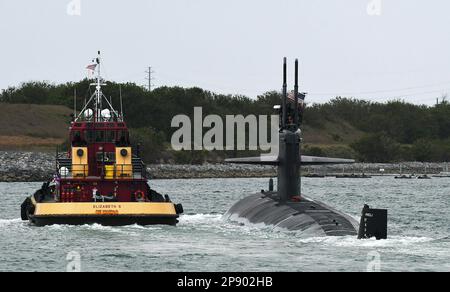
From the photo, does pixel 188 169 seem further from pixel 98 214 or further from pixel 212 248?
pixel 212 248

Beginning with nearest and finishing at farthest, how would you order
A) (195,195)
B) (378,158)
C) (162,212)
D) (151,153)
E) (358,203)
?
(162,212)
(358,203)
(195,195)
(151,153)
(378,158)

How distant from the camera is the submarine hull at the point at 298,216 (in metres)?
34.6

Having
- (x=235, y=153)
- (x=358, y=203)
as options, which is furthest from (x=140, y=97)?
(x=358, y=203)

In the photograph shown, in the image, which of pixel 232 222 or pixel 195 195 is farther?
pixel 195 195

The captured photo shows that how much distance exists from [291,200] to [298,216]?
4170 millimetres

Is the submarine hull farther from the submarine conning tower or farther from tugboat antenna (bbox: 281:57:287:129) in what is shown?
tugboat antenna (bbox: 281:57:287:129)

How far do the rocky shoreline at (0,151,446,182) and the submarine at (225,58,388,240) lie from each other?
189 feet

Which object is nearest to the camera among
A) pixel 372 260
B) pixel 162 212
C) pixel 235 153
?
pixel 372 260

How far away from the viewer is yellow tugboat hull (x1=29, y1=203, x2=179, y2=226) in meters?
39.4

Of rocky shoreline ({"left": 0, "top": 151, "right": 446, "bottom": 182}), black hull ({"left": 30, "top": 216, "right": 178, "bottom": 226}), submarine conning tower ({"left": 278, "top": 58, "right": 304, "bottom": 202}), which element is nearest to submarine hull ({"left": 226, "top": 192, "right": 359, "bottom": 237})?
submarine conning tower ({"left": 278, "top": 58, "right": 304, "bottom": 202})

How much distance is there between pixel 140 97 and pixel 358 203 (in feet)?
233

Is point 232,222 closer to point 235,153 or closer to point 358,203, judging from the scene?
point 358,203
